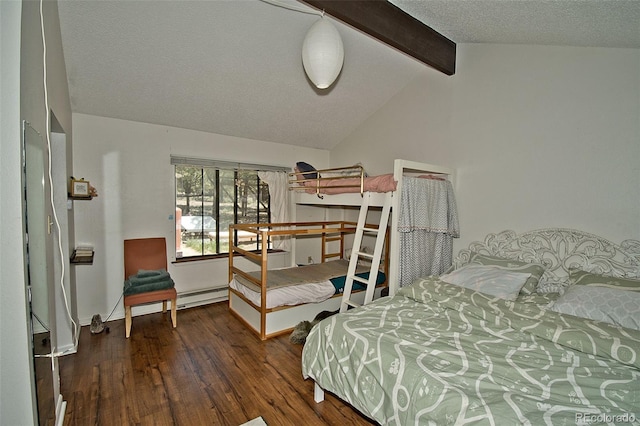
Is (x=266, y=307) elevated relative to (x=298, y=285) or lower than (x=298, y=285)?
lower

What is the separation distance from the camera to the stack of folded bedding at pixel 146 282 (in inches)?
118

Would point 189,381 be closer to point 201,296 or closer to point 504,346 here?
point 201,296

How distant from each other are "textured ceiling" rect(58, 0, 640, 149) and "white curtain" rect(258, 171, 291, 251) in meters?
0.68

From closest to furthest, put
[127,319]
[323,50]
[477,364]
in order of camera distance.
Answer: [477,364], [323,50], [127,319]

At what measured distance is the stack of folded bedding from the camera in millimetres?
2998

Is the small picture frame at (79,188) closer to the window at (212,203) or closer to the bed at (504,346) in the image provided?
the window at (212,203)

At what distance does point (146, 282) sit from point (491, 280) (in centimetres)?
328

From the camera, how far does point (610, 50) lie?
89.9 inches

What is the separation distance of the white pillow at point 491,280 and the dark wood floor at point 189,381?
133cm

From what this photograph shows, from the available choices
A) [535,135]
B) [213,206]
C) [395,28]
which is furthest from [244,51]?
[535,135]

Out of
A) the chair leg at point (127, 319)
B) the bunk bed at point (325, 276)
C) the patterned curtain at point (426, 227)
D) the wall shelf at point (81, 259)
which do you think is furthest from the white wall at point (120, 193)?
the patterned curtain at point (426, 227)

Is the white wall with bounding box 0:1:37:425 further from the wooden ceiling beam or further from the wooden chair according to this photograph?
the wooden chair

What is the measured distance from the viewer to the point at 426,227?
2.80 m

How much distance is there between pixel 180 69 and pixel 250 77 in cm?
66
